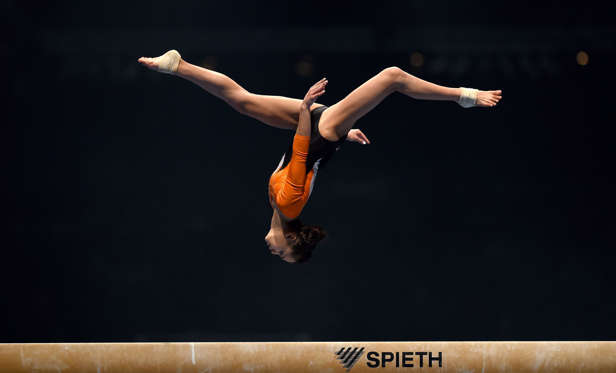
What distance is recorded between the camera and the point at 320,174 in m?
6.69

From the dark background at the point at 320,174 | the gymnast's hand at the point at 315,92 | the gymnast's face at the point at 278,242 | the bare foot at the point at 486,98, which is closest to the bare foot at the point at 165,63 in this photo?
the gymnast's hand at the point at 315,92

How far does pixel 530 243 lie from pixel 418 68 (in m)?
2.14

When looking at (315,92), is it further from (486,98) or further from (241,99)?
(486,98)

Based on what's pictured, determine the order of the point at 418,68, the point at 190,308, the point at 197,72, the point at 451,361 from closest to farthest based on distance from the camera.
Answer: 1. the point at 197,72
2. the point at 451,361
3. the point at 190,308
4. the point at 418,68

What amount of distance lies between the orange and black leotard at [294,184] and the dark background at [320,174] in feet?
9.17

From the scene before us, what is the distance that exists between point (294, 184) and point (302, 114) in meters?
0.39

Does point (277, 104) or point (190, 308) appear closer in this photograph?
point (277, 104)

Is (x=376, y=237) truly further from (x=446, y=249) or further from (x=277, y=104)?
(x=277, y=104)

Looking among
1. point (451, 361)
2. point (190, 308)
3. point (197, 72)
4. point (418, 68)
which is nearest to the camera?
point (197, 72)

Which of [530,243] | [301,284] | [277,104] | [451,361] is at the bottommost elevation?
[451,361]

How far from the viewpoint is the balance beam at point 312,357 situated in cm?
414

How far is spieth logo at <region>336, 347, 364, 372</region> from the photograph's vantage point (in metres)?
4.18

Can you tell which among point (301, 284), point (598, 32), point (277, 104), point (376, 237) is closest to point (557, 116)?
point (598, 32)

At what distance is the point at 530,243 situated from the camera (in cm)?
662
